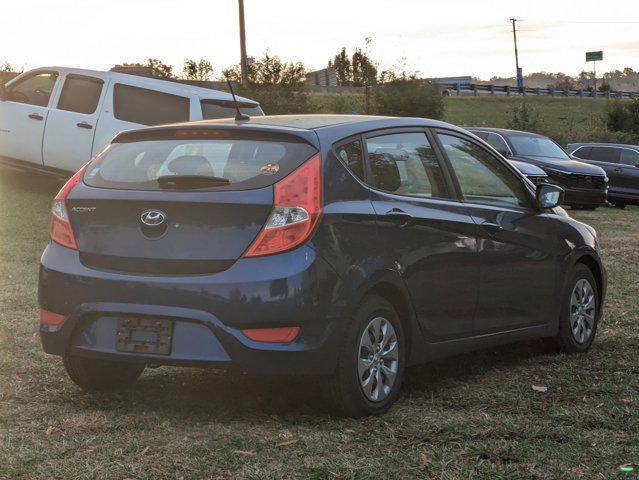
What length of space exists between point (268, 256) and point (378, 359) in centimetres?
88

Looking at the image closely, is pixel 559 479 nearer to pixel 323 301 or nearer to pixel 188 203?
pixel 323 301

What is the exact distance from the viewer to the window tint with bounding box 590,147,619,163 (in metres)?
28.9

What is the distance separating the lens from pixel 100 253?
17.6 feet

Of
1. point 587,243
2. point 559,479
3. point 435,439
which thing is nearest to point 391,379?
point 435,439

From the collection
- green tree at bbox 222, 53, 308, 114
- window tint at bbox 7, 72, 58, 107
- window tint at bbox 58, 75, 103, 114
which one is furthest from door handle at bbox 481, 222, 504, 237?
green tree at bbox 222, 53, 308, 114

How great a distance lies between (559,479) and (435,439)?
2.46 feet

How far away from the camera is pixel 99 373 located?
5.89 m

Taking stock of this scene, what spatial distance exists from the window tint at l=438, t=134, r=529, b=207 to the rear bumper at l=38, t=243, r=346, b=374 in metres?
1.59

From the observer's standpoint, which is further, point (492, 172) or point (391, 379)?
point (492, 172)

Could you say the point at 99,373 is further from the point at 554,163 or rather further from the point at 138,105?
the point at 554,163

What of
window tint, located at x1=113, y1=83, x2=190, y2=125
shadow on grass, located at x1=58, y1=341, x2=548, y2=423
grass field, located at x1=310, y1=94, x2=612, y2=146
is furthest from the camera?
grass field, located at x1=310, y1=94, x2=612, y2=146

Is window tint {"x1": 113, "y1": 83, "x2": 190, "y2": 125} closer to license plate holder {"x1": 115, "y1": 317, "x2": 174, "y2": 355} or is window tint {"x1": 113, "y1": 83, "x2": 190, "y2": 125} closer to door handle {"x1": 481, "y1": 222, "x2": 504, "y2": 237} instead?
door handle {"x1": 481, "y1": 222, "x2": 504, "y2": 237}

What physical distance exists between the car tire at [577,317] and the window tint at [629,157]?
21464 mm

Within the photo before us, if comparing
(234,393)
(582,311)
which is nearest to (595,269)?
(582,311)
